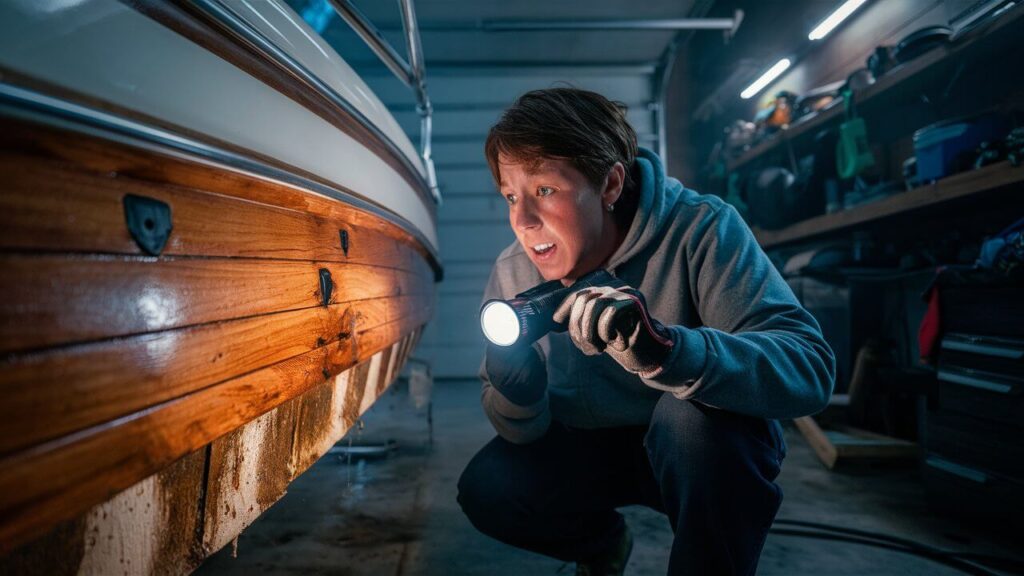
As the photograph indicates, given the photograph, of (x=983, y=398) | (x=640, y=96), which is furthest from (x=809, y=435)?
(x=640, y=96)

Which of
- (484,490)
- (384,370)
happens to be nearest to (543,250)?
(484,490)

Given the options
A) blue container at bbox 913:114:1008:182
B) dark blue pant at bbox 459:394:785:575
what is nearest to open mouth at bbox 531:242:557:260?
dark blue pant at bbox 459:394:785:575

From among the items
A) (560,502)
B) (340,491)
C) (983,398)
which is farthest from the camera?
(340,491)

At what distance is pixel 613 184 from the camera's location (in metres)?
1.19

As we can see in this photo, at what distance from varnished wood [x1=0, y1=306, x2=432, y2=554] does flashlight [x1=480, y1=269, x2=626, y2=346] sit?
1.19ft

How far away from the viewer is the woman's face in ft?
3.65

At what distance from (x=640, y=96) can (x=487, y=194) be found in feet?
6.07

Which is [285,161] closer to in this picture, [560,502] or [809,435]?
[560,502]

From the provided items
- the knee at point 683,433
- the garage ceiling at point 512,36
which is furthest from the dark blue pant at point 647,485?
the garage ceiling at point 512,36

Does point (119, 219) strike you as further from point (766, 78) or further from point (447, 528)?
point (766, 78)

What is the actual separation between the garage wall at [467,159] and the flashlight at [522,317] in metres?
4.07

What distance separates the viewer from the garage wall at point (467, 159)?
199 inches

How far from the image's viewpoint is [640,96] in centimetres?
516

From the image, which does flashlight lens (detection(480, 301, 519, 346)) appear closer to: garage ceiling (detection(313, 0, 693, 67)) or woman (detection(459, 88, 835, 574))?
woman (detection(459, 88, 835, 574))
